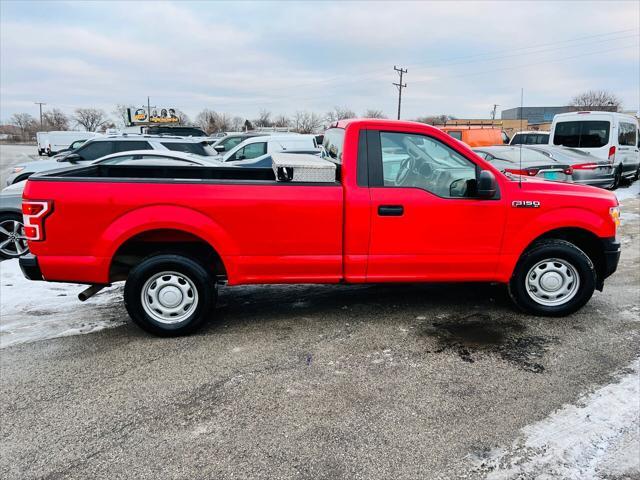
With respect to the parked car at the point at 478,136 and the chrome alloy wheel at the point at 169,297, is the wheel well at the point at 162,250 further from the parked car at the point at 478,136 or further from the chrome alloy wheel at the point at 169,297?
the parked car at the point at 478,136

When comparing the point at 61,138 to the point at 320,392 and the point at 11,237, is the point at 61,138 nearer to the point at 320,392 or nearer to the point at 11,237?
the point at 11,237

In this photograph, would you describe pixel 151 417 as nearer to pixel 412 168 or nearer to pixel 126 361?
pixel 126 361

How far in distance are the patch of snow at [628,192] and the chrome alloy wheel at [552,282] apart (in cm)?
970

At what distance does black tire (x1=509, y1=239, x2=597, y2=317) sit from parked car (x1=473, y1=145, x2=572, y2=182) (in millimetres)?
5565

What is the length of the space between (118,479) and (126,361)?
4.91ft

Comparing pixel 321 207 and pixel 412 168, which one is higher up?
pixel 412 168

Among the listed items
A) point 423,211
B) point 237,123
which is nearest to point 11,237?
point 423,211

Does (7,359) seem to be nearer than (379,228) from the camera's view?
Yes

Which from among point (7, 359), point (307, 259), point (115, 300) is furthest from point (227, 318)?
point (7, 359)

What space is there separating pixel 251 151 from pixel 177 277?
10.1m

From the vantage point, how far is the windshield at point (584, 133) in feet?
48.5

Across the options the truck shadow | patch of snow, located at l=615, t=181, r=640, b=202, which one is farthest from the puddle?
patch of snow, located at l=615, t=181, r=640, b=202

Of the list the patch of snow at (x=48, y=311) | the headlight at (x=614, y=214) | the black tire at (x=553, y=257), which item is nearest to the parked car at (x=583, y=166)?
the headlight at (x=614, y=214)

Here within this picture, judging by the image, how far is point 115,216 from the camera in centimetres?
411
